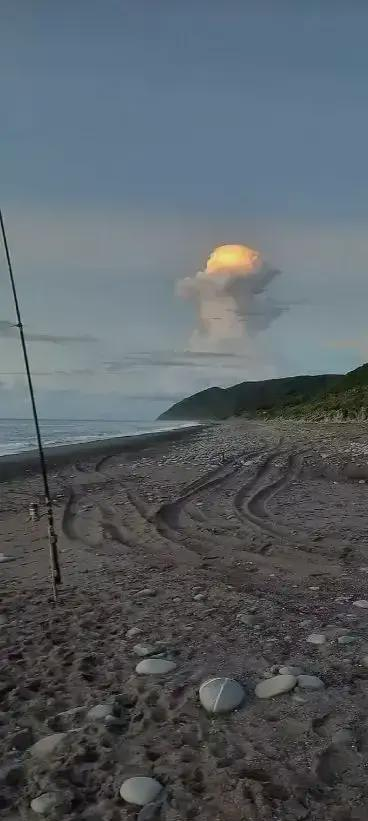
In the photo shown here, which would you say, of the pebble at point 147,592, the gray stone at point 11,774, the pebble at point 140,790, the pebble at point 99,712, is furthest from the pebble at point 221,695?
the pebble at point 147,592

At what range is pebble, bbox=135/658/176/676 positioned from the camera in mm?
3879

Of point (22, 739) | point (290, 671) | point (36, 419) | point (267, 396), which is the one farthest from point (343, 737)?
point (267, 396)

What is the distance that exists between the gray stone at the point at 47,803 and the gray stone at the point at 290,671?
65.9 inches

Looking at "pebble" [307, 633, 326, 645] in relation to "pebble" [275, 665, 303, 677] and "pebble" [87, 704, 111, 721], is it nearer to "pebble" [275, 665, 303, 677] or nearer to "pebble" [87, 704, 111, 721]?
"pebble" [275, 665, 303, 677]

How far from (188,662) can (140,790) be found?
1395 millimetres

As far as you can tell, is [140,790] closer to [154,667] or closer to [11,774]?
[11,774]

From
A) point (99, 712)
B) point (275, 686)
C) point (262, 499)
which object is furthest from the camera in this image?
point (262, 499)

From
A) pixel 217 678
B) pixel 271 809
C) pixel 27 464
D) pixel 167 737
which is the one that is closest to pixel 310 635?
pixel 217 678

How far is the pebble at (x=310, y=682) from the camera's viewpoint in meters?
3.53

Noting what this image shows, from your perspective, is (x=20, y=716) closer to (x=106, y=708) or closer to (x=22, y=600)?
(x=106, y=708)

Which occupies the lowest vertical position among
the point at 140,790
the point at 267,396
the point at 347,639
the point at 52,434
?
the point at 347,639

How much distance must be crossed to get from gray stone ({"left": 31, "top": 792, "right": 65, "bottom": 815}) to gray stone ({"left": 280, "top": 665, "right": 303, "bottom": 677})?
167cm

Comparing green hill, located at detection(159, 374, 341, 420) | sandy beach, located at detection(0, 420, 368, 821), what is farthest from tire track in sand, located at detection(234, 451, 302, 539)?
green hill, located at detection(159, 374, 341, 420)

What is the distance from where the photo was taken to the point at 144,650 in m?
4.25
